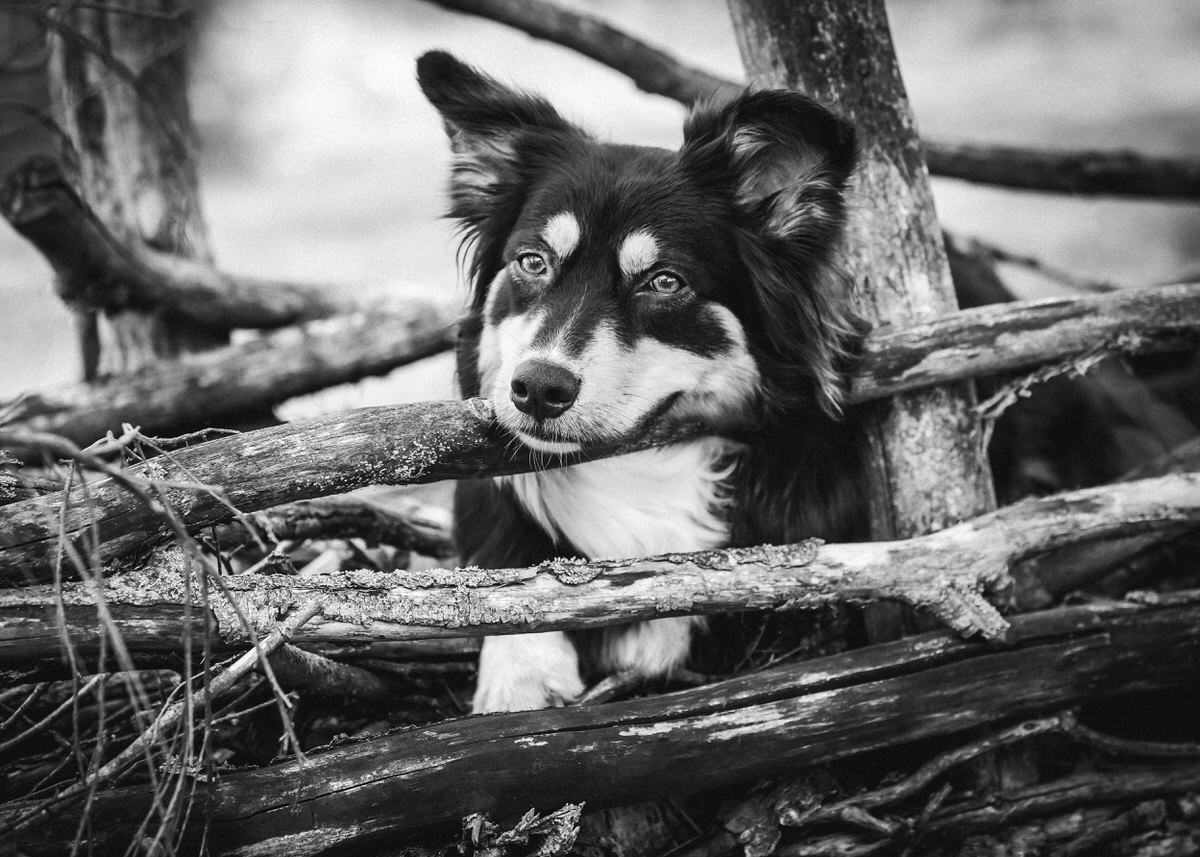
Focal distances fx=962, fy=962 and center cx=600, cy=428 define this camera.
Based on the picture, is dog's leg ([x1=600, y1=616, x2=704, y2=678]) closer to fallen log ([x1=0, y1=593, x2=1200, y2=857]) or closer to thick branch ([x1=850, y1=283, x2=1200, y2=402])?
fallen log ([x1=0, y1=593, x2=1200, y2=857])

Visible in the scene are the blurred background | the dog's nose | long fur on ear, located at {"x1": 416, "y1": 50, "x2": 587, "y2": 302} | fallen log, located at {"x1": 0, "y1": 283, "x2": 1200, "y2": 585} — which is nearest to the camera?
fallen log, located at {"x1": 0, "y1": 283, "x2": 1200, "y2": 585}

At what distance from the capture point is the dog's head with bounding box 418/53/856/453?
2.53 metres

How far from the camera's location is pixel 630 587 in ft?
7.23

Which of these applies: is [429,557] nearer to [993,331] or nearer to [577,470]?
[577,470]

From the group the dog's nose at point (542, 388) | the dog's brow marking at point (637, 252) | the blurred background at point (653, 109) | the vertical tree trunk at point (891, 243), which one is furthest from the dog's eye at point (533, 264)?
the blurred background at point (653, 109)

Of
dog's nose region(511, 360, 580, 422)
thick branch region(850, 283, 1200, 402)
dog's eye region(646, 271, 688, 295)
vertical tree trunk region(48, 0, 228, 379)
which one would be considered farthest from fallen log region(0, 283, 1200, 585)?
vertical tree trunk region(48, 0, 228, 379)

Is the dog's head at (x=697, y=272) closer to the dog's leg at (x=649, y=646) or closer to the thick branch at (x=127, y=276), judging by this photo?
the dog's leg at (x=649, y=646)

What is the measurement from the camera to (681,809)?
2395 mm

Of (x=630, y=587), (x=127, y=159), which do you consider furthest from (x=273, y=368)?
(x=630, y=587)

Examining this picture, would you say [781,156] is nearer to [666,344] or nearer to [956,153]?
[666,344]

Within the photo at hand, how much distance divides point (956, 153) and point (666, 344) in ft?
10.7

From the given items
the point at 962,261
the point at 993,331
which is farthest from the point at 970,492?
the point at 962,261

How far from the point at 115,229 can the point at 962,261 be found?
12.5 ft

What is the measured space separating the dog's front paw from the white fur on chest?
0.32m
